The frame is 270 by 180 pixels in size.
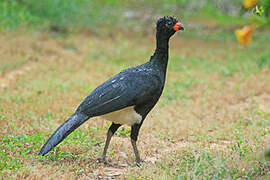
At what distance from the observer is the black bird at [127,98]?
15.6 ft

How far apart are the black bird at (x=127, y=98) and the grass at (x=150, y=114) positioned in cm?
46

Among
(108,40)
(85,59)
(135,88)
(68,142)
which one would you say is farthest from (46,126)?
(108,40)

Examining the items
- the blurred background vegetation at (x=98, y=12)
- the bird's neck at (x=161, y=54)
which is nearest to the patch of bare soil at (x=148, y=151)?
the bird's neck at (x=161, y=54)

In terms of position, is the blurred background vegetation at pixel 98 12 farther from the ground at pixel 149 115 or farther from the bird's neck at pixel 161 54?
the bird's neck at pixel 161 54

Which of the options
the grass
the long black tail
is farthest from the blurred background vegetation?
the long black tail

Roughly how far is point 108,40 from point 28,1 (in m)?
3.03

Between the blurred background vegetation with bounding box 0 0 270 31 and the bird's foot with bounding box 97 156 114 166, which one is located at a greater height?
the blurred background vegetation with bounding box 0 0 270 31

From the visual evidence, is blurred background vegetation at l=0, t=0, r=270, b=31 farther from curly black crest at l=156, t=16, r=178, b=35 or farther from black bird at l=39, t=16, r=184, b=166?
black bird at l=39, t=16, r=184, b=166

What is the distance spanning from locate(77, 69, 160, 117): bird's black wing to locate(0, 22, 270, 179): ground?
691mm

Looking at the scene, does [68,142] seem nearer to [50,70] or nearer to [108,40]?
[50,70]

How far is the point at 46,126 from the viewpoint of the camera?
6.43 metres

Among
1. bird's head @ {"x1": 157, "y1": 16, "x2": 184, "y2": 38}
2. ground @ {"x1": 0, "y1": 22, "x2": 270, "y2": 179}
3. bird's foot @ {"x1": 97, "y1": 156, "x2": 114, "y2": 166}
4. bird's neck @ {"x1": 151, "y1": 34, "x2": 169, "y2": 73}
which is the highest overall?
bird's head @ {"x1": 157, "y1": 16, "x2": 184, "y2": 38}

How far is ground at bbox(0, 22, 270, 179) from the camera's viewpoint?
4652 mm

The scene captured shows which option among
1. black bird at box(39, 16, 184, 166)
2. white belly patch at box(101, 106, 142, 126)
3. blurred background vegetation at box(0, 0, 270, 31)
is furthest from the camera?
blurred background vegetation at box(0, 0, 270, 31)
